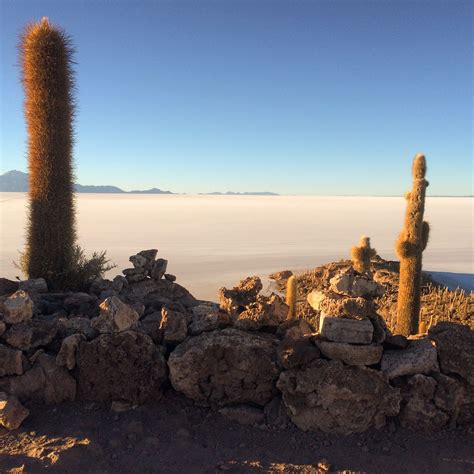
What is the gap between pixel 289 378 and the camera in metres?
3.88

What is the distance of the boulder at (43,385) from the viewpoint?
13.2 feet

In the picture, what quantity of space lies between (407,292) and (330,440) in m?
4.32

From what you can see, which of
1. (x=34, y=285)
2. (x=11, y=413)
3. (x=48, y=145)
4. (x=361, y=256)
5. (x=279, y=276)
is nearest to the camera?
(x=11, y=413)

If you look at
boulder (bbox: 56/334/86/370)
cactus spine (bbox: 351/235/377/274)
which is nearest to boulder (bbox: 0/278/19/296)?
boulder (bbox: 56/334/86/370)

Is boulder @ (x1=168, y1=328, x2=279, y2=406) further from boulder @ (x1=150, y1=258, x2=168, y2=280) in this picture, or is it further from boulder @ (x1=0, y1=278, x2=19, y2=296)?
boulder @ (x1=150, y1=258, x2=168, y2=280)

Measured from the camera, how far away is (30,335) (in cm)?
413

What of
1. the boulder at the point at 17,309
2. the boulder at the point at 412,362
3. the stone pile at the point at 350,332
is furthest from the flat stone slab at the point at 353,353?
the boulder at the point at 17,309

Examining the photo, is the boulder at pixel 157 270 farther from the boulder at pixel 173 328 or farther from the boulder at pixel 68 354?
the boulder at pixel 68 354

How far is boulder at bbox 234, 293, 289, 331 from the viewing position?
4.47 m

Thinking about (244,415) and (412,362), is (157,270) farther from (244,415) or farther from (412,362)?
(412,362)

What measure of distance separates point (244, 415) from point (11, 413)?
192 cm

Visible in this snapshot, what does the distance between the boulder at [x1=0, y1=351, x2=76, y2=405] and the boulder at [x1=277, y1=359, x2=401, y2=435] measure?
199 cm

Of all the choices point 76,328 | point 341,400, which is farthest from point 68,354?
→ point 341,400

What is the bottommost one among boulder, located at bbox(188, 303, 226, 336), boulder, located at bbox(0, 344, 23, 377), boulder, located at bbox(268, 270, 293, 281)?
boulder, located at bbox(268, 270, 293, 281)
